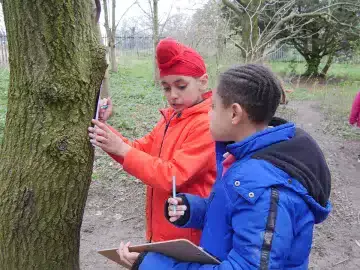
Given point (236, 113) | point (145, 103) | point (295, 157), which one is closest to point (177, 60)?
point (236, 113)

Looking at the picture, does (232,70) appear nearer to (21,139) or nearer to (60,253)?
(21,139)

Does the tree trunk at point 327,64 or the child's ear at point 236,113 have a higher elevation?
the child's ear at point 236,113

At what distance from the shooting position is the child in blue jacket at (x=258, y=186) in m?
1.16

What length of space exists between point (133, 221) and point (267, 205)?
3064 millimetres

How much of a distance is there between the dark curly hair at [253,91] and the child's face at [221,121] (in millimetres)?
21

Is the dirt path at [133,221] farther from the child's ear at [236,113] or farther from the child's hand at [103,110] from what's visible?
the child's ear at [236,113]

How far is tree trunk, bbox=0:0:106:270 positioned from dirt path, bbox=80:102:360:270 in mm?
1591

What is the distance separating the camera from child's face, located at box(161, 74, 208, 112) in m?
1.91

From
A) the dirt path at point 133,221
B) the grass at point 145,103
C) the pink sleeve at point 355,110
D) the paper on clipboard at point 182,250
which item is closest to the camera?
the paper on clipboard at point 182,250

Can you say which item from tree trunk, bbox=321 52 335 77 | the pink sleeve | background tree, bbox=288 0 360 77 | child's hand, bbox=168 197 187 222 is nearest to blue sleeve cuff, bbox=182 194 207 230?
child's hand, bbox=168 197 187 222

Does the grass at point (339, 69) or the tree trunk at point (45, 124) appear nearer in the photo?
the tree trunk at point (45, 124)

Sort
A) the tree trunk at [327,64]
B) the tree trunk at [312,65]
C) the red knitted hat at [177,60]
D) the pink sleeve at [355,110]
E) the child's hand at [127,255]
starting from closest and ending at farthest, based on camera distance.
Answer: the child's hand at [127,255] → the red knitted hat at [177,60] → the pink sleeve at [355,110] → the tree trunk at [327,64] → the tree trunk at [312,65]

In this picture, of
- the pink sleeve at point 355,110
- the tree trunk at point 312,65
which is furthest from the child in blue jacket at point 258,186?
the tree trunk at point 312,65

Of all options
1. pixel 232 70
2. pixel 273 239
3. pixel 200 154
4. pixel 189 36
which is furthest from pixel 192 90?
pixel 189 36
